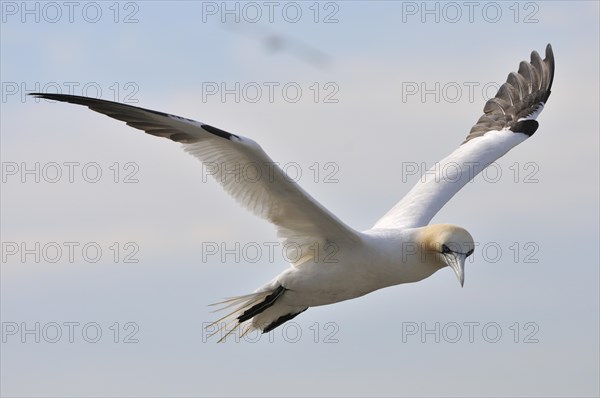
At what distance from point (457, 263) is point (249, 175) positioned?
2.29 m

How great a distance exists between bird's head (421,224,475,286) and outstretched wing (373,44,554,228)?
172cm

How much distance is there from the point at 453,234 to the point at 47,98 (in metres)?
4.26

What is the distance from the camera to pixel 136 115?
13.0 metres

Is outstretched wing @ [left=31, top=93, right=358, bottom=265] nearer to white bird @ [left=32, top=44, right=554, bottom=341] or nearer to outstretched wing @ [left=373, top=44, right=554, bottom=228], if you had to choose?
white bird @ [left=32, top=44, right=554, bottom=341]

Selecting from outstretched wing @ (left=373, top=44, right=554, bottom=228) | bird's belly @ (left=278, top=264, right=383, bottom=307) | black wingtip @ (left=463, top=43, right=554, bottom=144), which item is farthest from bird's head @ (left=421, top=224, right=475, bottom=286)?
black wingtip @ (left=463, top=43, right=554, bottom=144)

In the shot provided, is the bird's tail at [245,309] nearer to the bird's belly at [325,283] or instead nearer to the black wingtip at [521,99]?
the bird's belly at [325,283]

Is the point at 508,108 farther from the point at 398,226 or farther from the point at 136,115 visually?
the point at 136,115

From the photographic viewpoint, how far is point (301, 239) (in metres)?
14.0

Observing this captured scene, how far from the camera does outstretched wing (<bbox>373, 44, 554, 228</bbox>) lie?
15.8 meters

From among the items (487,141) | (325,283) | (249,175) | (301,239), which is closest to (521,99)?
(487,141)

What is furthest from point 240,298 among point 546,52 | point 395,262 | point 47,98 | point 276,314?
point 546,52

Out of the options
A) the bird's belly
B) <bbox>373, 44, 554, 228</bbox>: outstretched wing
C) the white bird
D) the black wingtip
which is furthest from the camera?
the black wingtip

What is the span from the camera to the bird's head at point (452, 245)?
43.1 feet

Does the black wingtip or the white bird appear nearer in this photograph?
the white bird
